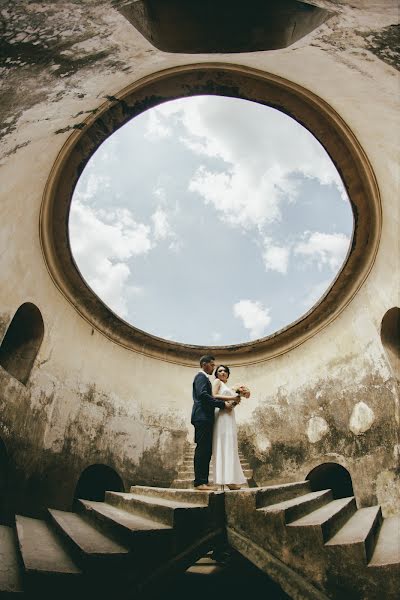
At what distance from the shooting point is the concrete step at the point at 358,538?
2986 millimetres

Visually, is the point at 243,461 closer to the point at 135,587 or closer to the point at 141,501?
the point at 141,501

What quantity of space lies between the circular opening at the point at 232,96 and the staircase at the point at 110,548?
4875 millimetres

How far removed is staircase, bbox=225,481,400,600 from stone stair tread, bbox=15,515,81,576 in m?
1.70

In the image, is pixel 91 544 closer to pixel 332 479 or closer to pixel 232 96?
pixel 332 479

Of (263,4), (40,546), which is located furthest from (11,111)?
(40,546)

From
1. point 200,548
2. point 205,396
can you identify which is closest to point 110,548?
point 200,548

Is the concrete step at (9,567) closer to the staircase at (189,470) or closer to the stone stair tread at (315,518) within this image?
the stone stair tread at (315,518)

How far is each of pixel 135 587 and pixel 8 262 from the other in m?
5.16

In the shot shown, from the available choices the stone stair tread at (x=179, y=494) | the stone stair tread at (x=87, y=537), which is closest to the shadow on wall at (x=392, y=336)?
the stone stair tread at (x=179, y=494)

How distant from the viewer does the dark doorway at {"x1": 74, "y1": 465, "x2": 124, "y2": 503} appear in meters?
7.22

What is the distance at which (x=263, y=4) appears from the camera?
7.76ft

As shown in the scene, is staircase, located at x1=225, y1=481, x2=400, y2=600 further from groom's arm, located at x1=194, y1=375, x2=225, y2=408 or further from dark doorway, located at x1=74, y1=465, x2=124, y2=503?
dark doorway, located at x1=74, y1=465, x2=124, y2=503

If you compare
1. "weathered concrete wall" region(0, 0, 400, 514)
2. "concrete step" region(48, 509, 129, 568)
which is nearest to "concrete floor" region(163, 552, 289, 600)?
"concrete step" region(48, 509, 129, 568)

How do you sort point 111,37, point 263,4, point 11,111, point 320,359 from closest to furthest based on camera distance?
point 263,4
point 111,37
point 11,111
point 320,359
